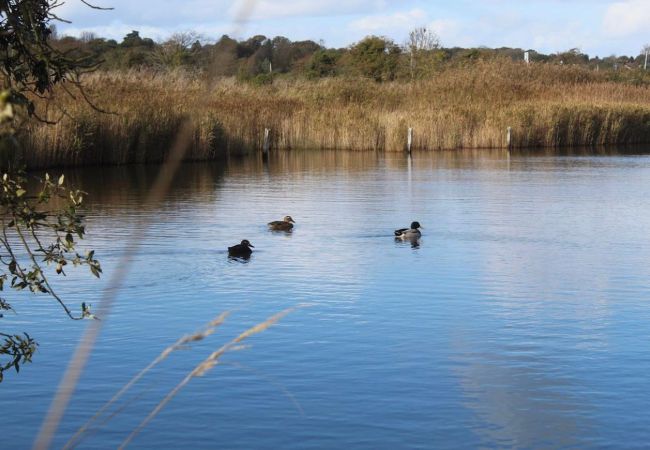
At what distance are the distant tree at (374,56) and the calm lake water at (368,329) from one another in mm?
40786

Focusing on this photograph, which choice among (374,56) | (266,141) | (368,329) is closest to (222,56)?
(368,329)

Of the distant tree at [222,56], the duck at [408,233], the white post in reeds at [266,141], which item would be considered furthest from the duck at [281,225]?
the white post in reeds at [266,141]

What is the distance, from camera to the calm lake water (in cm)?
649

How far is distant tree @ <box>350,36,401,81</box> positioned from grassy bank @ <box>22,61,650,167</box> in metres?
13.5

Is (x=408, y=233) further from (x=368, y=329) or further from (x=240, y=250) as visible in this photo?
(x=368, y=329)

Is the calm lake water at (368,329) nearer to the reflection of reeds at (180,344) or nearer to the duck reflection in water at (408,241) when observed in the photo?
the duck reflection in water at (408,241)

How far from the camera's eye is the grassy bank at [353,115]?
88.7ft

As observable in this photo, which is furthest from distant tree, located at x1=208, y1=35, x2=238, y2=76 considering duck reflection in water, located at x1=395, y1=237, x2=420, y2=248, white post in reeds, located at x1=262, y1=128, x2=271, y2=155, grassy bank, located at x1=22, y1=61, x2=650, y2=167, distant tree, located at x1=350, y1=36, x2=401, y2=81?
distant tree, located at x1=350, y1=36, x2=401, y2=81

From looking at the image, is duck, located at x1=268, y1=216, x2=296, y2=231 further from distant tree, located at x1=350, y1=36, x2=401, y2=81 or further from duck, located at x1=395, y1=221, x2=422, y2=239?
distant tree, located at x1=350, y1=36, x2=401, y2=81

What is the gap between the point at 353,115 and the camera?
36.5 metres

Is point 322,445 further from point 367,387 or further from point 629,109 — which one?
point 629,109

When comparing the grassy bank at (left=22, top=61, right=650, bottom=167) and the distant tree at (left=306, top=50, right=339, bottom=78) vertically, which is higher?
the distant tree at (left=306, top=50, right=339, bottom=78)

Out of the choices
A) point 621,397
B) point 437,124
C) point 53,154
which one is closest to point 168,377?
point 621,397

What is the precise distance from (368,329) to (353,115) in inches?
1096
